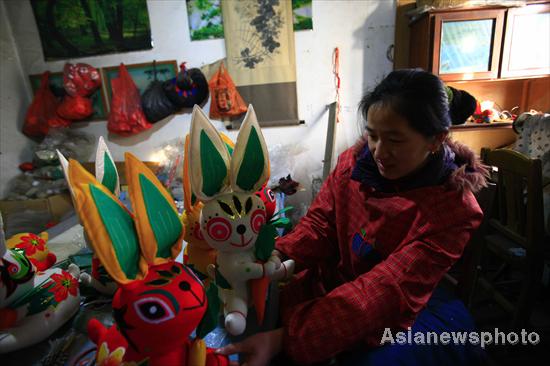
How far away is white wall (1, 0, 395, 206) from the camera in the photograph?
235 cm

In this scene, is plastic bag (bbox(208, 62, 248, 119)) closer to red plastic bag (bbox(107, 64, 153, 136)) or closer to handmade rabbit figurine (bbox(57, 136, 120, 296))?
red plastic bag (bbox(107, 64, 153, 136))

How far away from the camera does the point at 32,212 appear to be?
2.36 meters

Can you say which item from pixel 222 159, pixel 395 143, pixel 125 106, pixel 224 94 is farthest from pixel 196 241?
pixel 125 106

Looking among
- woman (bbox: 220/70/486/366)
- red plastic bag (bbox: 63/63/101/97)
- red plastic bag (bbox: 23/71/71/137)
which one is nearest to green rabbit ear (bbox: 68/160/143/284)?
woman (bbox: 220/70/486/366)

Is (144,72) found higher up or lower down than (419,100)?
higher up

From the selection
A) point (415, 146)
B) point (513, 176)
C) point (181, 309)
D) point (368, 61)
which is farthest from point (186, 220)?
point (368, 61)

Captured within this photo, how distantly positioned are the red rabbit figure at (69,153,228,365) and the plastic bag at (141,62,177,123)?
2.19m

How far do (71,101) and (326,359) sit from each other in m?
2.86

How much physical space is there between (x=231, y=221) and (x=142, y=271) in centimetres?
20

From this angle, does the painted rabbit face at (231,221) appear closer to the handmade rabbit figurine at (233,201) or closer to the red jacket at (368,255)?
the handmade rabbit figurine at (233,201)

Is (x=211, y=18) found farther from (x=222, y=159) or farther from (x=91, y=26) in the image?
(x=222, y=159)

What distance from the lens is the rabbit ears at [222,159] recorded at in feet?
1.88

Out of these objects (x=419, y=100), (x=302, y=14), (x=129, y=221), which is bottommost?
(x=129, y=221)

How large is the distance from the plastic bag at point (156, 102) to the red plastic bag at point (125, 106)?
2.9 inches
